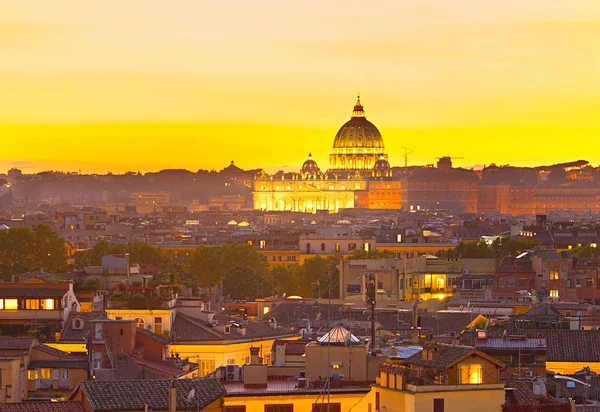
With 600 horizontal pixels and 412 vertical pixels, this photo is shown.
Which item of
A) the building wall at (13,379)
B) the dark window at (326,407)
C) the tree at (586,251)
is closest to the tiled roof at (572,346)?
the dark window at (326,407)

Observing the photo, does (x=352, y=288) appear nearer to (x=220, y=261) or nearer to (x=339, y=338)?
(x=220, y=261)

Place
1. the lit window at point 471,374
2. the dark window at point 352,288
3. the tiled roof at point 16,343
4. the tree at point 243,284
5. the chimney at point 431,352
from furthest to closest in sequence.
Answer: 1. the tree at point 243,284
2. the dark window at point 352,288
3. the tiled roof at point 16,343
4. the chimney at point 431,352
5. the lit window at point 471,374

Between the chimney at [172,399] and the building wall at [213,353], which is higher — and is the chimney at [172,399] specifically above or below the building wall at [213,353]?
above

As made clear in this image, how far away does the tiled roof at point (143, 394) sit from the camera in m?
23.0

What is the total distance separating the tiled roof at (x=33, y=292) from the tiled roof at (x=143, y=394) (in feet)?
45.8

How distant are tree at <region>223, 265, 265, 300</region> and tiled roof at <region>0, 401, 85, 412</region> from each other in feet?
178

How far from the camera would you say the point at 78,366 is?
29.7 meters

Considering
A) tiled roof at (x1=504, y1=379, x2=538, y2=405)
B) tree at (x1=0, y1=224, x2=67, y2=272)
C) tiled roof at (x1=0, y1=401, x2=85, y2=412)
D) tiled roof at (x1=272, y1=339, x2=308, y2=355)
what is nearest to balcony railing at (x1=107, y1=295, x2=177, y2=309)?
tiled roof at (x1=272, y1=339, x2=308, y2=355)

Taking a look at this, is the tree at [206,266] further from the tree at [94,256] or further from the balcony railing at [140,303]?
the balcony railing at [140,303]

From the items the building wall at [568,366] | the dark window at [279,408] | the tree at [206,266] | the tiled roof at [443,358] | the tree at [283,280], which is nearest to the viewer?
the tiled roof at [443,358]

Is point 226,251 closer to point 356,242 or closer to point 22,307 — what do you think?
point 356,242

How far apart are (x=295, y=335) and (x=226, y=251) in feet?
239

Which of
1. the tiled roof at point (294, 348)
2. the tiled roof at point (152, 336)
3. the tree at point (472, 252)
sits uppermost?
the tree at point (472, 252)

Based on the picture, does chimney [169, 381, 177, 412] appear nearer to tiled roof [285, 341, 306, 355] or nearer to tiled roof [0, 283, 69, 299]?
tiled roof [285, 341, 306, 355]
